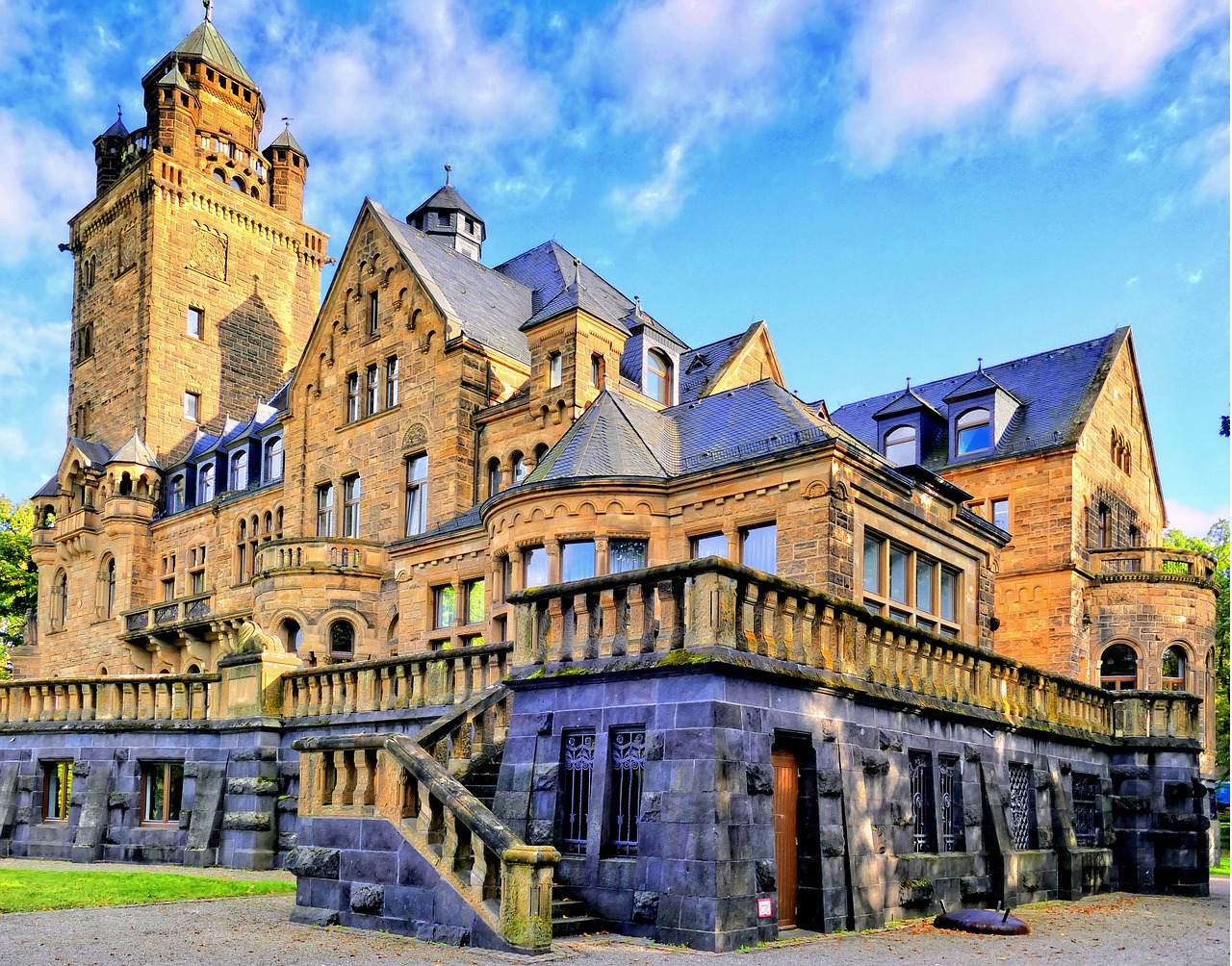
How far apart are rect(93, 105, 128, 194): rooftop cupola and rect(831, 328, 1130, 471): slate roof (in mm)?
37186

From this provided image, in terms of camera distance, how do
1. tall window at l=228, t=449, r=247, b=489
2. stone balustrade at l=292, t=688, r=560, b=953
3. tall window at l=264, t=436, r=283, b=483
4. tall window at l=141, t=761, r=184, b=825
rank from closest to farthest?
1. stone balustrade at l=292, t=688, r=560, b=953
2. tall window at l=141, t=761, r=184, b=825
3. tall window at l=264, t=436, r=283, b=483
4. tall window at l=228, t=449, r=247, b=489

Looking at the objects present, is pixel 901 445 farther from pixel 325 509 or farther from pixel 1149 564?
pixel 325 509

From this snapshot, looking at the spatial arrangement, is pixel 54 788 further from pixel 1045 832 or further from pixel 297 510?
pixel 1045 832

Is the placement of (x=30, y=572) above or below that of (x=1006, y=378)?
below

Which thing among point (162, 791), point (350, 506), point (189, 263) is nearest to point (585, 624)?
point (162, 791)

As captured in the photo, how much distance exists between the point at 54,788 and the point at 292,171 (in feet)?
134

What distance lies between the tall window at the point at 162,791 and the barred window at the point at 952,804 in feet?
42.3

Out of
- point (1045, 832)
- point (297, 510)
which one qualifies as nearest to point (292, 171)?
point (297, 510)

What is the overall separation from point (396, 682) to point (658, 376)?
47.1 feet

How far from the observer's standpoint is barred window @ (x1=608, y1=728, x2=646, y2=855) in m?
12.4

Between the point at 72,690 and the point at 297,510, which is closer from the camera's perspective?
the point at 72,690

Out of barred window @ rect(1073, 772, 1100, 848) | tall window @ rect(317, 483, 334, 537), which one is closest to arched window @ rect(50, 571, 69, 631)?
tall window @ rect(317, 483, 334, 537)

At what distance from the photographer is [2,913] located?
1342 cm

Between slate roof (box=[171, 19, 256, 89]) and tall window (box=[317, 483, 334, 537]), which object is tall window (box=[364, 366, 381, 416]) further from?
slate roof (box=[171, 19, 256, 89])
